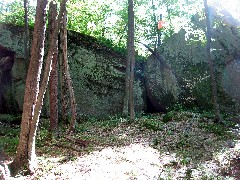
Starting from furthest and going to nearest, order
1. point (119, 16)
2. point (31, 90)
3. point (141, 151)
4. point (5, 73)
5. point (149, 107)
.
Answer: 1. point (119, 16)
2. point (149, 107)
3. point (5, 73)
4. point (141, 151)
5. point (31, 90)

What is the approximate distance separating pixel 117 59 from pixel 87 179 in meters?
13.8

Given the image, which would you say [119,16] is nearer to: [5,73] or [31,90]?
[5,73]

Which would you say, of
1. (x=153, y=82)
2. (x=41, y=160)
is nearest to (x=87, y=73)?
(x=153, y=82)

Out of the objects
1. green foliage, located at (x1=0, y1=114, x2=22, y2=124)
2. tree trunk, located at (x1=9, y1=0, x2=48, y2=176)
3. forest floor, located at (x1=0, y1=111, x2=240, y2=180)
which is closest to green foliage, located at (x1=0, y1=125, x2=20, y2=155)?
forest floor, located at (x1=0, y1=111, x2=240, y2=180)

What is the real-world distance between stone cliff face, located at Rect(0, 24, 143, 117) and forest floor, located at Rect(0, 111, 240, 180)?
399 centimetres

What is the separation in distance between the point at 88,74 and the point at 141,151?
985 cm

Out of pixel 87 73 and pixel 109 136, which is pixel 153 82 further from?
pixel 109 136

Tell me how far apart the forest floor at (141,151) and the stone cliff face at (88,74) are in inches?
157

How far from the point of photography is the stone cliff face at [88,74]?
55.9 feet

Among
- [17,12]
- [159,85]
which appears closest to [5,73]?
[17,12]

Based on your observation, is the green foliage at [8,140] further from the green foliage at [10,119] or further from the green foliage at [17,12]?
the green foliage at [17,12]

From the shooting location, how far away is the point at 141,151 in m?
9.30

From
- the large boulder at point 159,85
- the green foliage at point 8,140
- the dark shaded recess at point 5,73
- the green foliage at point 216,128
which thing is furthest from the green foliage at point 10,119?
the green foliage at point 216,128

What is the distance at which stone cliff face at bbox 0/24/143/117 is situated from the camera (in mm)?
17031
